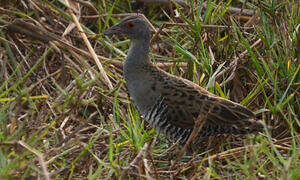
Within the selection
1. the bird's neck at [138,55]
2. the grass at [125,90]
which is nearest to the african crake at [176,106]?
the bird's neck at [138,55]

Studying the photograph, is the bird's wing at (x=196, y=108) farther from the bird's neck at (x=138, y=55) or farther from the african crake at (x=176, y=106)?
the bird's neck at (x=138, y=55)

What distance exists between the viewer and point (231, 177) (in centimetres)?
350

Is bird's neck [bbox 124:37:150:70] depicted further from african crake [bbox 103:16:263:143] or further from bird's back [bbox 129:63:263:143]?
bird's back [bbox 129:63:263:143]

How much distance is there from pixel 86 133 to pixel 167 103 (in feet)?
2.48

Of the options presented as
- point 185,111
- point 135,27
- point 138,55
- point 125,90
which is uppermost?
point 135,27

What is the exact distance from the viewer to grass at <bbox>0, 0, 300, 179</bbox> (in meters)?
3.35

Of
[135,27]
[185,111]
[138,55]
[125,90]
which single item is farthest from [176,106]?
[125,90]

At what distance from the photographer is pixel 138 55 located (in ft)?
13.7

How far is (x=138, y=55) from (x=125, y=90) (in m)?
0.63

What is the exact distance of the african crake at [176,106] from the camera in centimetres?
378

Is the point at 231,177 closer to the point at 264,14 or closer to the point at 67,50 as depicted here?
the point at 264,14

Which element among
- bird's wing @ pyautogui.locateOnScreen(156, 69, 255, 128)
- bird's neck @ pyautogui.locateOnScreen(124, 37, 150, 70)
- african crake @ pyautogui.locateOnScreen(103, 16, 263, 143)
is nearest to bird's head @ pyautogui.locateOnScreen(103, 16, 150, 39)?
bird's neck @ pyautogui.locateOnScreen(124, 37, 150, 70)

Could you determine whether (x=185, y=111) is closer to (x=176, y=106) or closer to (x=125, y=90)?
(x=176, y=106)

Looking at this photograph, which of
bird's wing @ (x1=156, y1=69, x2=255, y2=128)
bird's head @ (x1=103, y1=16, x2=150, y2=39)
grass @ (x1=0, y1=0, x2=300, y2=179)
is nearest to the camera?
grass @ (x1=0, y1=0, x2=300, y2=179)
